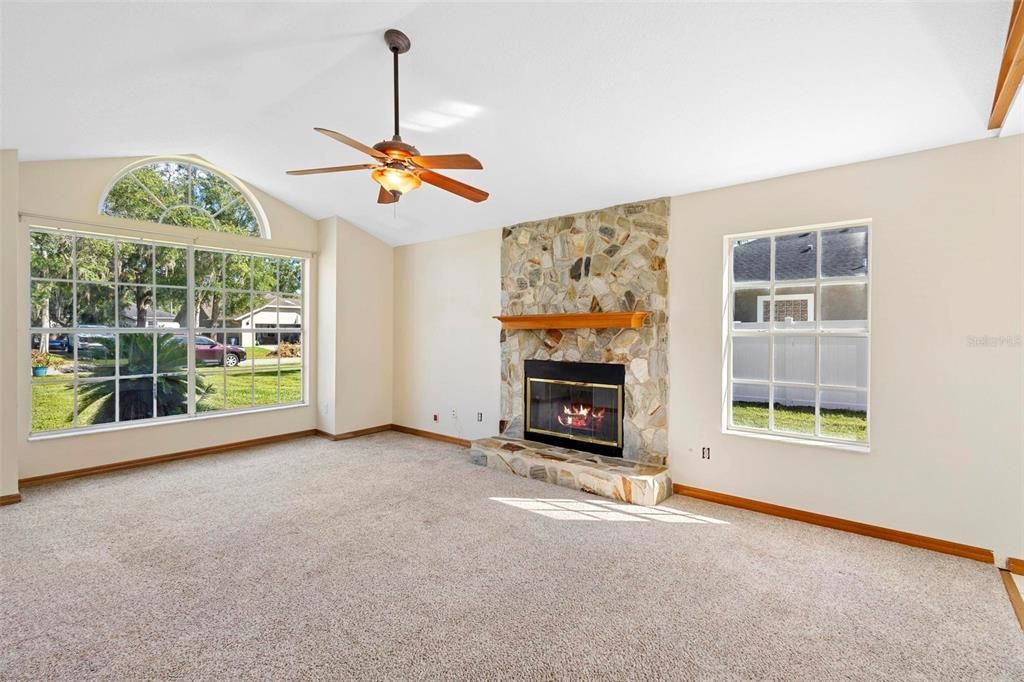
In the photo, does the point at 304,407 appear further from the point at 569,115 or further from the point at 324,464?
the point at 569,115

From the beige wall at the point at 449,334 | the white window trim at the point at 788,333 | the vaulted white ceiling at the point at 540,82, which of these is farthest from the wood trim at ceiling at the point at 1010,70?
the beige wall at the point at 449,334

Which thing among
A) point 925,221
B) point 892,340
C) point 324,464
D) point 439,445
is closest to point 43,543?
point 324,464

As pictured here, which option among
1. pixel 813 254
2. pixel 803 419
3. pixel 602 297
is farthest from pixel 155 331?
pixel 803 419

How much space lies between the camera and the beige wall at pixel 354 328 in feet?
20.0

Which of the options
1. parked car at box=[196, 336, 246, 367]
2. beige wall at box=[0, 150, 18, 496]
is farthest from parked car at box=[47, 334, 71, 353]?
parked car at box=[196, 336, 246, 367]

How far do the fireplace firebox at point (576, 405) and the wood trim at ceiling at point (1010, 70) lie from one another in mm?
2946

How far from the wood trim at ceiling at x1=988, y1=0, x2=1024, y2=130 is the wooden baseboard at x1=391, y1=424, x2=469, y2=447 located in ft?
17.1

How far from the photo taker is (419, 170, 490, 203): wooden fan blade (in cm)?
289

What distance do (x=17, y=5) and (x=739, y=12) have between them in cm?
358

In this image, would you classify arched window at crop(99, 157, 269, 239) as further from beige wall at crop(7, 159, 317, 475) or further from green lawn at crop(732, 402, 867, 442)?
green lawn at crop(732, 402, 867, 442)

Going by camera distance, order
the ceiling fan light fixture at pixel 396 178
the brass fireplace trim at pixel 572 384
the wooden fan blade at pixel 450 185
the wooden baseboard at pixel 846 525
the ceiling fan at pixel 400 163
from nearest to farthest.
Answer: the ceiling fan at pixel 400 163, the ceiling fan light fixture at pixel 396 178, the wooden fan blade at pixel 450 185, the wooden baseboard at pixel 846 525, the brass fireplace trim at pixel 572 384

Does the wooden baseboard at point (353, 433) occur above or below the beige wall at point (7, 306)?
below

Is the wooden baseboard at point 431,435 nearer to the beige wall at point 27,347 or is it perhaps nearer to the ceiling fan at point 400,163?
the beige wall at point 27,347

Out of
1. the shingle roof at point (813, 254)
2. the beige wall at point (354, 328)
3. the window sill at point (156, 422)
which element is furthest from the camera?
the shingle roof at point (813, 254)
